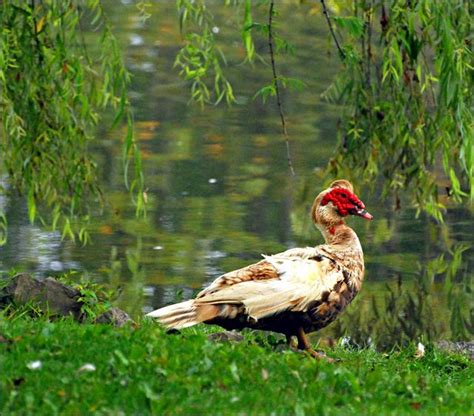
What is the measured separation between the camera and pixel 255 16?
2356 cm

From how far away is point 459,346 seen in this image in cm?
Answer: 1034

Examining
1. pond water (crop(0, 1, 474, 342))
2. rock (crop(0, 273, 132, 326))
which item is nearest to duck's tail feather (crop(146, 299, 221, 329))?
rock (crop(0, 273, 132, 326))

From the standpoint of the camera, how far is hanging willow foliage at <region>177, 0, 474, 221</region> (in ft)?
28.0

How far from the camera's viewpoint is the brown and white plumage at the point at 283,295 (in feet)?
26.0

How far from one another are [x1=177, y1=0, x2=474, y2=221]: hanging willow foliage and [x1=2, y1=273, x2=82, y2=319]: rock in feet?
5.91

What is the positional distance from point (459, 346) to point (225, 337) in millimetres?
2395

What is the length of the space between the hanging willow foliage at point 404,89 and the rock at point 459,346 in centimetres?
112

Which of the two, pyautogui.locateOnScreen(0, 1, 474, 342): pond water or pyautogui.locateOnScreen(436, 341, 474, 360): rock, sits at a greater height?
pyautogui.locateOnScreen(436, 341, 474, 360): rock

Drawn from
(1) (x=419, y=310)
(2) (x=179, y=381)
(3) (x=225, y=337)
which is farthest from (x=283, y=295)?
(1) (x=419, y=310)

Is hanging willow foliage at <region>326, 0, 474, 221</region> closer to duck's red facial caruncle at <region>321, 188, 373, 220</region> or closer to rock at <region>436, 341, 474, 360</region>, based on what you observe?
duck's red facial caruncle at <region>321, 188, 373, 220</region>

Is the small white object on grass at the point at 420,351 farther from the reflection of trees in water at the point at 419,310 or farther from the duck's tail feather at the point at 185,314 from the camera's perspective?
the duck's tail feather at the point at 185,314

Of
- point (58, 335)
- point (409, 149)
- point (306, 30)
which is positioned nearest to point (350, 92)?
point (409, 149)

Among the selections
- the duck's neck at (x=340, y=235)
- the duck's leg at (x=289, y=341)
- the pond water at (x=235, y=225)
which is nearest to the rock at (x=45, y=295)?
the duck's leg at (x=289, y=341)

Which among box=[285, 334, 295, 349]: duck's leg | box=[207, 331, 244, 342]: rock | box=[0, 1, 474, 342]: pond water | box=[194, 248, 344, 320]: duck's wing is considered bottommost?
box=[0, 1, 474, 342]: pond water
